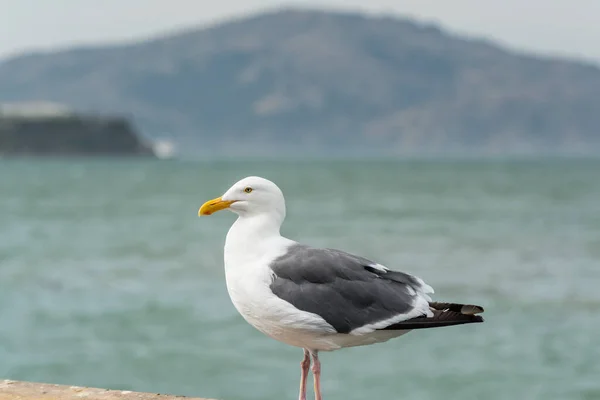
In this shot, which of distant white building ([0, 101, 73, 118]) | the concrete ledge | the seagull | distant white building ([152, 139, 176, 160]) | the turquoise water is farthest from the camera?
distant white building ([152, 139, 176, 160])

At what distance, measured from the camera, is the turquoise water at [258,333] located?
13.0m

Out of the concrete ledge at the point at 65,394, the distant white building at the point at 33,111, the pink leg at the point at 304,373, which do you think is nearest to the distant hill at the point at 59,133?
the distant white building at the point at 33,111

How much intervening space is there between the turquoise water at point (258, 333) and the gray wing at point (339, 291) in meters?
8.30

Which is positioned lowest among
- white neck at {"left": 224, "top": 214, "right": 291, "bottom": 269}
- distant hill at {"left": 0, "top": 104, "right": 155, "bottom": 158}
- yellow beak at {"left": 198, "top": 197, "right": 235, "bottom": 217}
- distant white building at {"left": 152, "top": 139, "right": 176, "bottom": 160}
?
white neck at {"left": 224, "top": 214, "right": 291, "bottom": 269}

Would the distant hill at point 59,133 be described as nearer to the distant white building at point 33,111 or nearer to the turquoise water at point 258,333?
the distant white building at point 33,111

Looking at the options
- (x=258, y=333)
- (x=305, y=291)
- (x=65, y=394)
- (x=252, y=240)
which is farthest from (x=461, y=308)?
(x=258, y=333)

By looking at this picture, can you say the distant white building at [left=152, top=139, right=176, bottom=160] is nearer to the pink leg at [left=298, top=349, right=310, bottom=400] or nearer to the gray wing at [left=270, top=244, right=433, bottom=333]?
the pink leg at [left=298, top=349, right=310, bottom=400]

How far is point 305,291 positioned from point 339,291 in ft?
0.41

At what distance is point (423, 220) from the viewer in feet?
136

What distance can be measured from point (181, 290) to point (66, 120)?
4763 inches

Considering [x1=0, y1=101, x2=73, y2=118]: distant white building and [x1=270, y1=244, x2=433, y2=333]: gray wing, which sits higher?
[x1=0, y1=101, x2=73, y2=118]: distant white building

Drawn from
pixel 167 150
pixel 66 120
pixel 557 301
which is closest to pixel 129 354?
pixel 557 301

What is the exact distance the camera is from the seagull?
11.9 ft

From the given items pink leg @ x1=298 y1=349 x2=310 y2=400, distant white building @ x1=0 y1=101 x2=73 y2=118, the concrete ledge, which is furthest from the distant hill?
pink leg @ x1=298 y1=349 x2=310 y2=400
